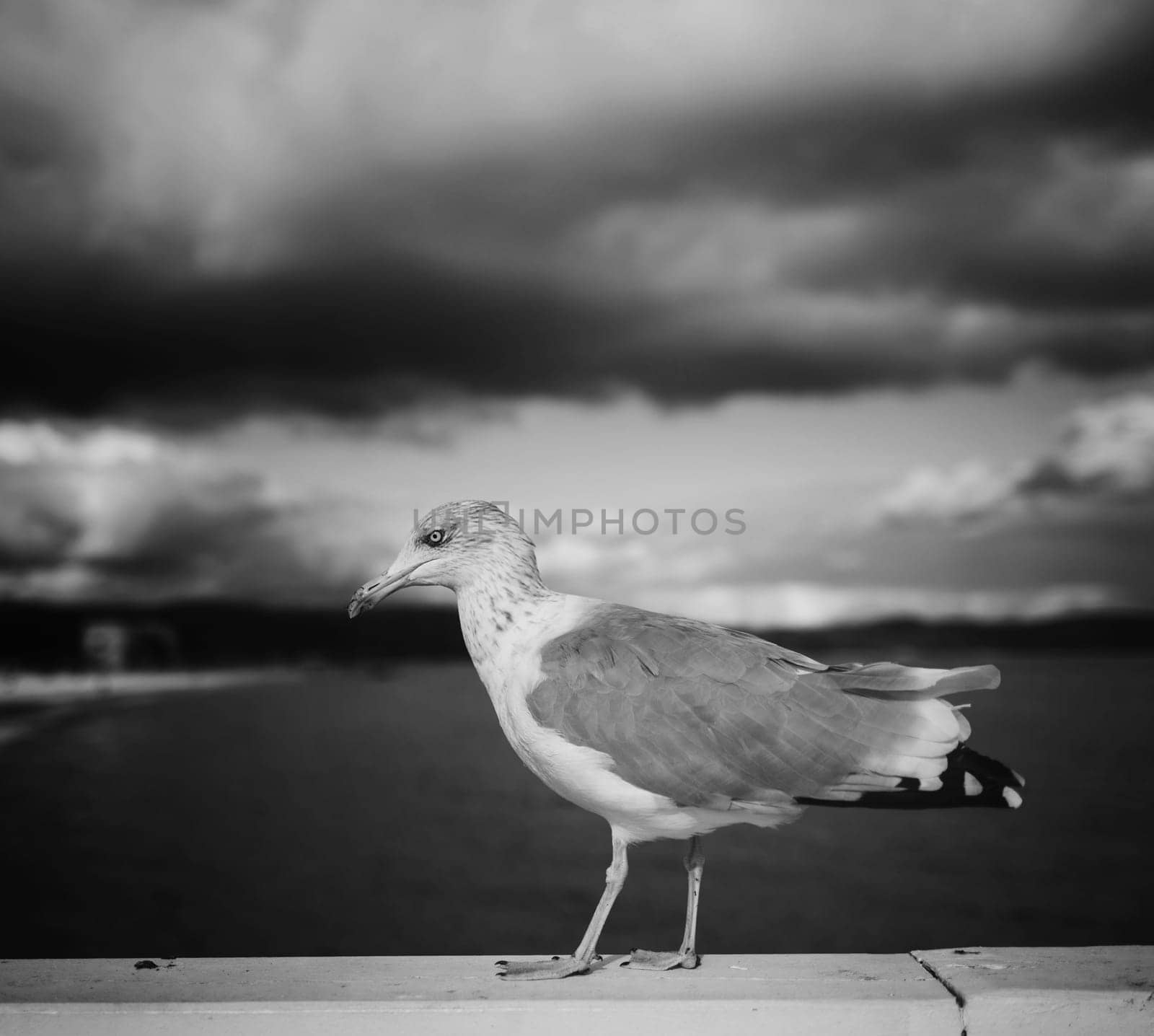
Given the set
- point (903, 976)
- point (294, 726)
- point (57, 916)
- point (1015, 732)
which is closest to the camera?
point (903, 976)

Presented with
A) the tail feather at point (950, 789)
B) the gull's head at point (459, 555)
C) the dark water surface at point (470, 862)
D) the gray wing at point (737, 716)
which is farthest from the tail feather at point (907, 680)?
the dark water surface at point (470, 862)

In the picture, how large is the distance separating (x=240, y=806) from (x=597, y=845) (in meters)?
14.8

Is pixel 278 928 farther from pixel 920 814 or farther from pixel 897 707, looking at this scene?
pixel 897 707

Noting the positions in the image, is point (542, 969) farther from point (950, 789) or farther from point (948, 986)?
point (950, 789)

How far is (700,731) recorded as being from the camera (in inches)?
145

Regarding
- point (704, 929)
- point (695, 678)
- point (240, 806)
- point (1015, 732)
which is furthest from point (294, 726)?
point (695, 678)

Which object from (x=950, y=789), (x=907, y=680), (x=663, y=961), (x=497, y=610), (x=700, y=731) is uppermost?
(x=497, y=610)

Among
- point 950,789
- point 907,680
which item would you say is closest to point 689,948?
point 950,789

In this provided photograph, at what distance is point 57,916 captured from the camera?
1243 inches

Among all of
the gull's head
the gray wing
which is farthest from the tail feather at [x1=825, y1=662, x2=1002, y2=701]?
the gull's head

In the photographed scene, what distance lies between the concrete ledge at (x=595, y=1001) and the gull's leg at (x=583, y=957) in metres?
0.05

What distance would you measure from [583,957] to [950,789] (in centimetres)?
126

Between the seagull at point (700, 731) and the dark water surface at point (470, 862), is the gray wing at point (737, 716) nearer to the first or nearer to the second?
the seagull at point (700, 731)

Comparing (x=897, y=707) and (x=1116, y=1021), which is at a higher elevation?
(x=897, y=707)
